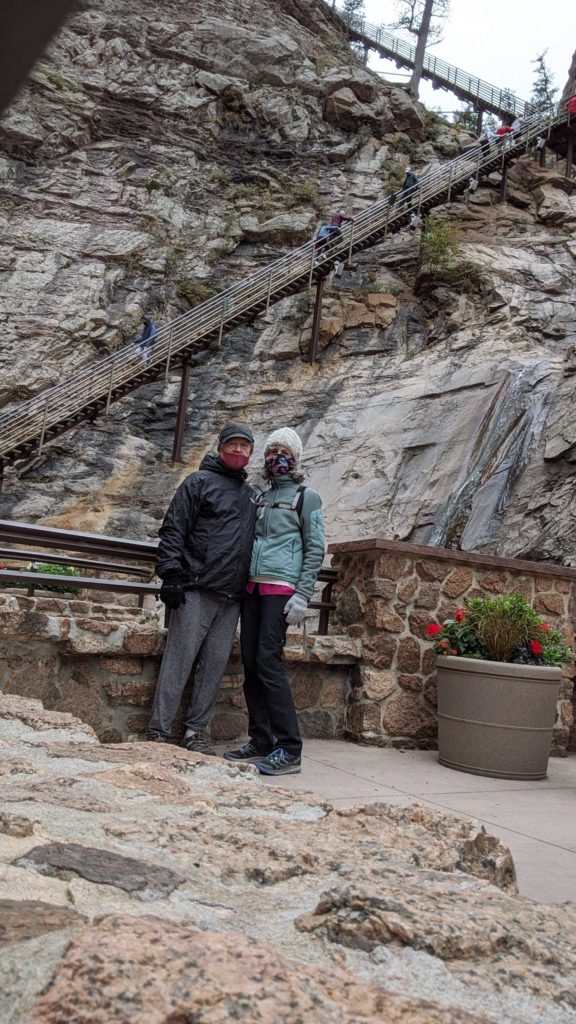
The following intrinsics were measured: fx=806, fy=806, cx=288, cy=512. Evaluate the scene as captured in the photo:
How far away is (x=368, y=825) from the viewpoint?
2.16 m

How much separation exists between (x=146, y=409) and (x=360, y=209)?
9604 millimetres

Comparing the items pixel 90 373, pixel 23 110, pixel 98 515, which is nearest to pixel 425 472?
pixel 98 515

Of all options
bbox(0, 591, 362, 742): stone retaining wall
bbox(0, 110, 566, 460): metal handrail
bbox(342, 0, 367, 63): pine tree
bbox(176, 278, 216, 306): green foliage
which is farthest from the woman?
bbox(342, 0, 367, 63): pine tree

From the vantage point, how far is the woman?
4316mm

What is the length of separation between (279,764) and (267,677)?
1.48ft

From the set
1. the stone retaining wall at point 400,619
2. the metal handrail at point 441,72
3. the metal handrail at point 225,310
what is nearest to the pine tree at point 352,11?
the metal handrail at point 441,72

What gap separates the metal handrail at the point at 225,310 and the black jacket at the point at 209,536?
11889mm

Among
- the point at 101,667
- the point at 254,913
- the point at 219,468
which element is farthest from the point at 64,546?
the point at 254,913

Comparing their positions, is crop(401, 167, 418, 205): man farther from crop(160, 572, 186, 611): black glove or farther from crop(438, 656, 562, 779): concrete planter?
crop(160, 572, 186, 611): black glove

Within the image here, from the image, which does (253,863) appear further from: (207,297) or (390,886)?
(207,297)

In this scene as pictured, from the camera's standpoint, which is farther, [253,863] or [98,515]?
[98,515]

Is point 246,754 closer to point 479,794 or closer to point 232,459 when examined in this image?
point 479,794

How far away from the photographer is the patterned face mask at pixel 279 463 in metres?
4.55

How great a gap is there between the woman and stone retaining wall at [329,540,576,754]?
0.92m
